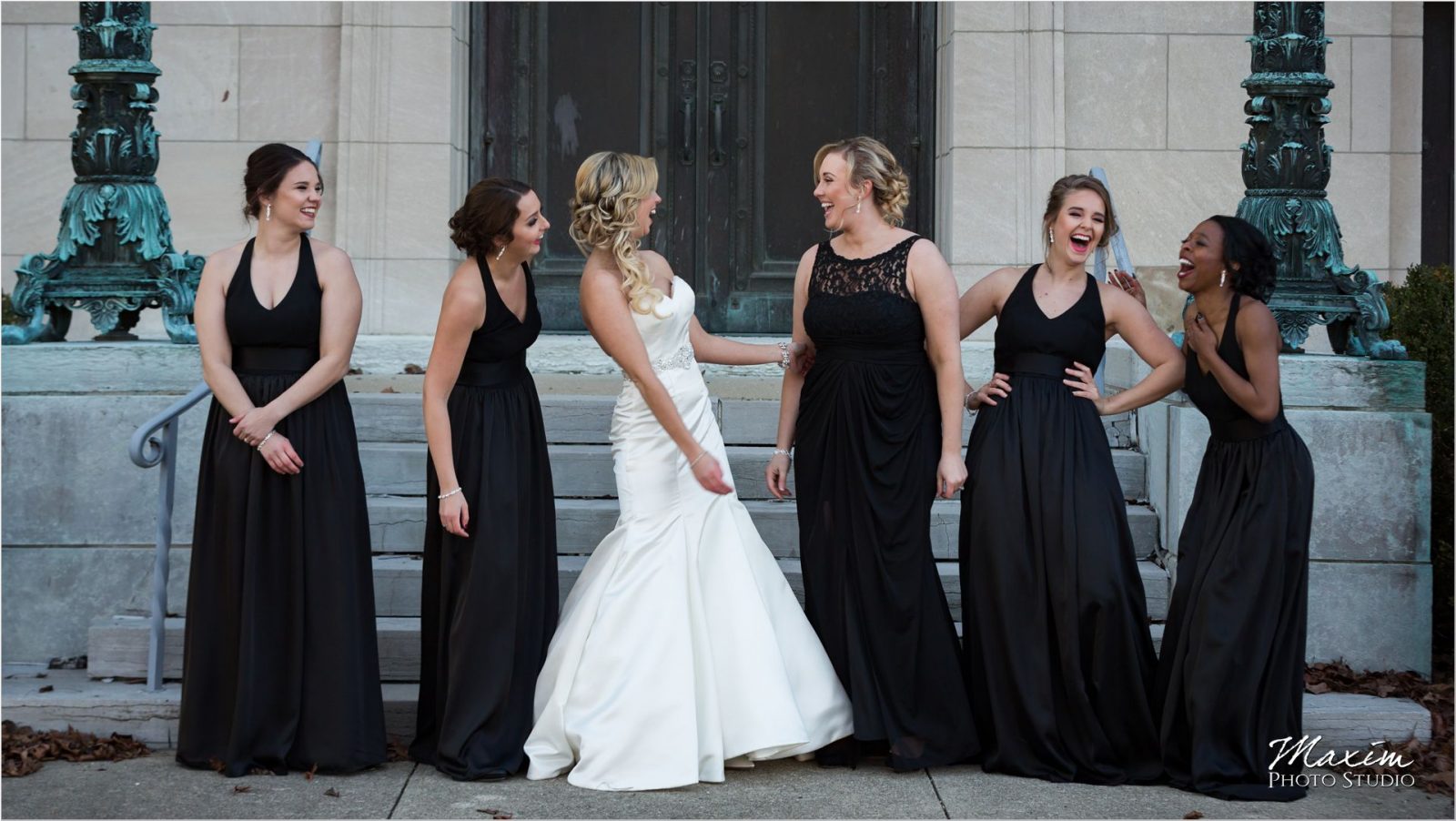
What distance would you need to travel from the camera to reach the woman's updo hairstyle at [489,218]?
538 centimetres

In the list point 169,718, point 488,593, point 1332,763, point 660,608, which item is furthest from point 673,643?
point 1332,763

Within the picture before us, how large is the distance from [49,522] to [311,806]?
2.45 m

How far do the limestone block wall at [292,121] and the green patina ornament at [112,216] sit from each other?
2.46 meters

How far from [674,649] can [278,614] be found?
1.41 meters

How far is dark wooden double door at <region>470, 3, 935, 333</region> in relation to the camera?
Answer: 401 inches

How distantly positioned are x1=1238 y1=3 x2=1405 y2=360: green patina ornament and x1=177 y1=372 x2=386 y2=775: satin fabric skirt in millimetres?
4143

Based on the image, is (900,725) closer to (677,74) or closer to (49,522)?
(49,522)

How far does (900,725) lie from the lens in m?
5.46

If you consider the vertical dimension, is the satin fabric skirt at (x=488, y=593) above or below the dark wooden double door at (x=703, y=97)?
below

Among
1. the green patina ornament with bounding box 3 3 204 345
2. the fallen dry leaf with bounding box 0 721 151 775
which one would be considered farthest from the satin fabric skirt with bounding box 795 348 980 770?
the green patina ornament with bounding box 3 3 204 345

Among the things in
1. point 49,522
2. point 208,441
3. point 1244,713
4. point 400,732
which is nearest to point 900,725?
point 1244,713

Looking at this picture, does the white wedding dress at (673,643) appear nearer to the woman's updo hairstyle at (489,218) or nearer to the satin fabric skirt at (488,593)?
the satin fabric skirt at (488,593)

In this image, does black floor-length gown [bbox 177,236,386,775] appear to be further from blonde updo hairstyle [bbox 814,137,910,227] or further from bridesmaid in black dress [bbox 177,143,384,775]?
blonde updo hairstyle [bbox 814,137,910,227]

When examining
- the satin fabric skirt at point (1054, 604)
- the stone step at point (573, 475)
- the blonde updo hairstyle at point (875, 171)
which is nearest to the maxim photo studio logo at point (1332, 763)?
the satin fabric skirt at point (1054, 604)
